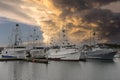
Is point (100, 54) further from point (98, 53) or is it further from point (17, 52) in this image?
point (17, 52)

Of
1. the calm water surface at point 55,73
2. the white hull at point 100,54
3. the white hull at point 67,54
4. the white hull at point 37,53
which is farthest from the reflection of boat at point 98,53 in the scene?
the calm water surface at point 55,73

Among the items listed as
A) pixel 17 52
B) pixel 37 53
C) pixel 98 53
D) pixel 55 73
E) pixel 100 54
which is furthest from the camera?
pixel 100 54

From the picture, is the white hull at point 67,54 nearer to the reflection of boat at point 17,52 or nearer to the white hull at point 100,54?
the reflection of boat at point 17,52

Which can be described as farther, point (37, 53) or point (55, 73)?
point (37, 53)

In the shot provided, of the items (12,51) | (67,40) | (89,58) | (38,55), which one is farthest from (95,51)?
→ (12,51)

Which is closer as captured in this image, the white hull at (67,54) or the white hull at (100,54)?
the white hull at (67,54)

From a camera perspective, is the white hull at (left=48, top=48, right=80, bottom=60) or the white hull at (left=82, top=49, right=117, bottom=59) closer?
the white hull at (left=48, top=48, right=80, bottom=60)

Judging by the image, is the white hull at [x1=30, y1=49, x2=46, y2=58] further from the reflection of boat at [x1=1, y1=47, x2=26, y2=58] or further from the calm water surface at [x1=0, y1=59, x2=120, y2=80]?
the calm water surface at [x1=0, y1=59, x2=120, y2=80]

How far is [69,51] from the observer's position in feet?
535

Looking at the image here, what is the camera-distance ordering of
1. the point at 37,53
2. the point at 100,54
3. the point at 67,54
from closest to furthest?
the point at 67,54
the point at 37,53
the point at 100,54

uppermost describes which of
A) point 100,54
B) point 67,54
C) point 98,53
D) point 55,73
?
point 98,53

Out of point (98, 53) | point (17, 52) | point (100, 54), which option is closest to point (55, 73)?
point (17, 52)

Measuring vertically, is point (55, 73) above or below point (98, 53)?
below

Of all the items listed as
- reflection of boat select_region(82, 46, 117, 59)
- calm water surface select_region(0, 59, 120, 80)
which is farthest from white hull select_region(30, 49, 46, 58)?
calm water surface select_region(0, 59, 120, 80)
